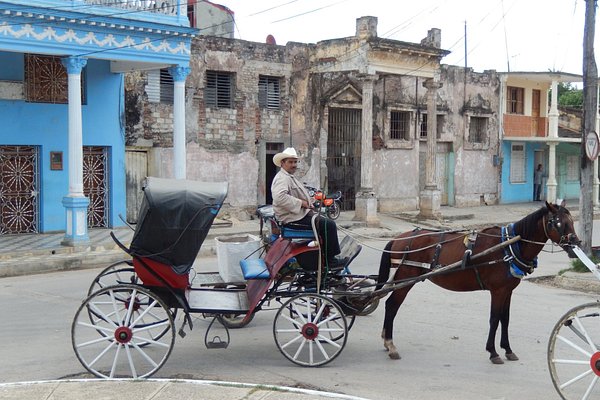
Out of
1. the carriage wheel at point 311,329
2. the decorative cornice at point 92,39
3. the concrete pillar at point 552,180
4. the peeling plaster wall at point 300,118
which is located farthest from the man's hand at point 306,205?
the concrete pillar at point 552,180

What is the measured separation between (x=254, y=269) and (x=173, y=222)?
1206 mm

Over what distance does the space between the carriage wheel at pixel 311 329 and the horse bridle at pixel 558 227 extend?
2104 millimetres

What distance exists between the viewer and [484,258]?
7.41 meters

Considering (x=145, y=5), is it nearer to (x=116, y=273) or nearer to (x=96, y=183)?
(x=96, y=183)

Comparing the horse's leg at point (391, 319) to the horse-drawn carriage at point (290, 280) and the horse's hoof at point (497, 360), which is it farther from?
the horse's hoof at point (497, 360)

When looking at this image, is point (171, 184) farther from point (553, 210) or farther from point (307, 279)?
point (553, 210)

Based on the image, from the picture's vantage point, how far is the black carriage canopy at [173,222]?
676 centimetres

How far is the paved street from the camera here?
6598 mm

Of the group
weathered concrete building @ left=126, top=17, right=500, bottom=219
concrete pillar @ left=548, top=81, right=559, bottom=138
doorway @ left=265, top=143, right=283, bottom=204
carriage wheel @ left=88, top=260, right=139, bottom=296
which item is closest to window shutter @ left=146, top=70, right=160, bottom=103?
weathered concrete building @ left=126, top=17, right=500, bottom=219

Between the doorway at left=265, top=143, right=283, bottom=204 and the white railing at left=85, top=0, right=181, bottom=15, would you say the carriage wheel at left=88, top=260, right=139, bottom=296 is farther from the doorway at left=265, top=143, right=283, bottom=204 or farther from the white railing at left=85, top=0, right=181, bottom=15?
the doorway at left=265, top=143, right=283, bottom=204

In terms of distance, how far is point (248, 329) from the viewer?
8.84m

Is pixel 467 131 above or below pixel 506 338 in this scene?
above

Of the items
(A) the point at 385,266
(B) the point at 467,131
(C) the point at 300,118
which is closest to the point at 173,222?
(A) the point at 385,266

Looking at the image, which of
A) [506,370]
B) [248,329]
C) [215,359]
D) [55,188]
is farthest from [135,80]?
[506,370]
